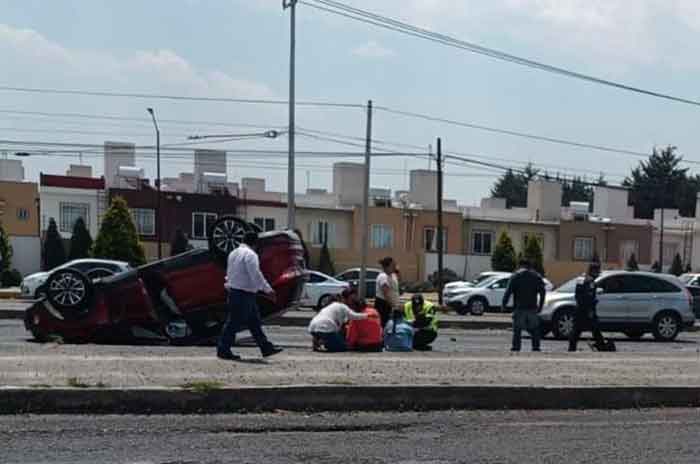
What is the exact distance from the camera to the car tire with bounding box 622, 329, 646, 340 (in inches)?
888

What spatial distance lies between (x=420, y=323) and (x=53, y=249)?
38833mm

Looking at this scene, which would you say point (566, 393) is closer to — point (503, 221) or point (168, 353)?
point (168, 353)

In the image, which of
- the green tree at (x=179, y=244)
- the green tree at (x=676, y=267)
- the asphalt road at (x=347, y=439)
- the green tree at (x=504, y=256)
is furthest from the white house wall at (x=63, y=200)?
the asphalt road at (x=347, y=439)

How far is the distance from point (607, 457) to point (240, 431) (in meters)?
3.08

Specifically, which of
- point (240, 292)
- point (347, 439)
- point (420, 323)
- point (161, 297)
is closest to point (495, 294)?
point (420, 323)

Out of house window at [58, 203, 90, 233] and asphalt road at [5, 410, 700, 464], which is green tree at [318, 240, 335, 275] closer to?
house window at [58, 203, 90, 233]

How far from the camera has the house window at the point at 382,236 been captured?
5944 centimetres

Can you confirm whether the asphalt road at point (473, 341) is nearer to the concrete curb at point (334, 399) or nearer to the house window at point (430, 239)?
the concrete curb at point (334, 399)

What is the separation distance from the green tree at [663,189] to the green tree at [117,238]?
197 feet

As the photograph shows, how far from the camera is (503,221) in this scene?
63062 millimetres

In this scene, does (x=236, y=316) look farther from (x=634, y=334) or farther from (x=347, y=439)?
(x=634, y=334)

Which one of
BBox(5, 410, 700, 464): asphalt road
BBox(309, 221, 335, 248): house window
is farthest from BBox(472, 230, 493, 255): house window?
BBox(5, 410, 700, 464): asphalt road

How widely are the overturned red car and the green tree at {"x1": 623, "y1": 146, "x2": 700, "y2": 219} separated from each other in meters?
84.4

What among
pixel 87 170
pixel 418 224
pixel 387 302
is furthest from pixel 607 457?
pixel 87 170
